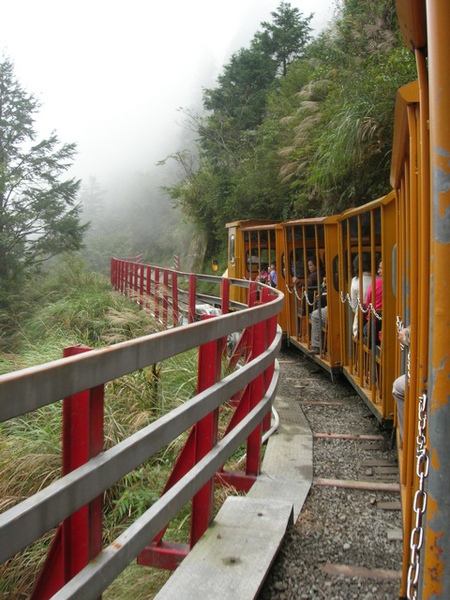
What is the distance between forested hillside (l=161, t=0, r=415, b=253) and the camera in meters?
12.9

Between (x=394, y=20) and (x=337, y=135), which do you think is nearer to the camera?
(x=337, y=135)

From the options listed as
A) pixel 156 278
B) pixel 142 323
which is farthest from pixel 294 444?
pixel 156 278

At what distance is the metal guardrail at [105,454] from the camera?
1380mm

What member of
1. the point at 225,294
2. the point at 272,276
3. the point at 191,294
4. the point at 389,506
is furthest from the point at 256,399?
the point at 272,276

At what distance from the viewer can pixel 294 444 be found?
4957mm

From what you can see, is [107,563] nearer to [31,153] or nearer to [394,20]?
[394,20]

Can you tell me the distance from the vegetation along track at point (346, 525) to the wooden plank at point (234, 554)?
0.14 metres

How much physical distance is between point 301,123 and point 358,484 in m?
16.0

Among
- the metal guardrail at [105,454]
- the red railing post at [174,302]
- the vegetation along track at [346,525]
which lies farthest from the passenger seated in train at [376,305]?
the red railing post at [174,302]

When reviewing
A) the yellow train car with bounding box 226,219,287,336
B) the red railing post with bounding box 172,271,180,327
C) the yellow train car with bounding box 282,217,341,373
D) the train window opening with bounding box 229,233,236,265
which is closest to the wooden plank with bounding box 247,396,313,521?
the yellow train car with bounding box 282,217,341,373

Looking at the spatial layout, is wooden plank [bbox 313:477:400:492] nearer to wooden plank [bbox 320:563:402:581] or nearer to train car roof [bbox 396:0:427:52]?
wooden plank [bbox 320:563:402:581]

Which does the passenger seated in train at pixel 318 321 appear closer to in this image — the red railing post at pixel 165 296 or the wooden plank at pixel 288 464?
the red railing post at pixel 165 296

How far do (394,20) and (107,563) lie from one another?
1788 centimetres

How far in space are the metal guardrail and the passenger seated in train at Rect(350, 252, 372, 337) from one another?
3765 millimetres
